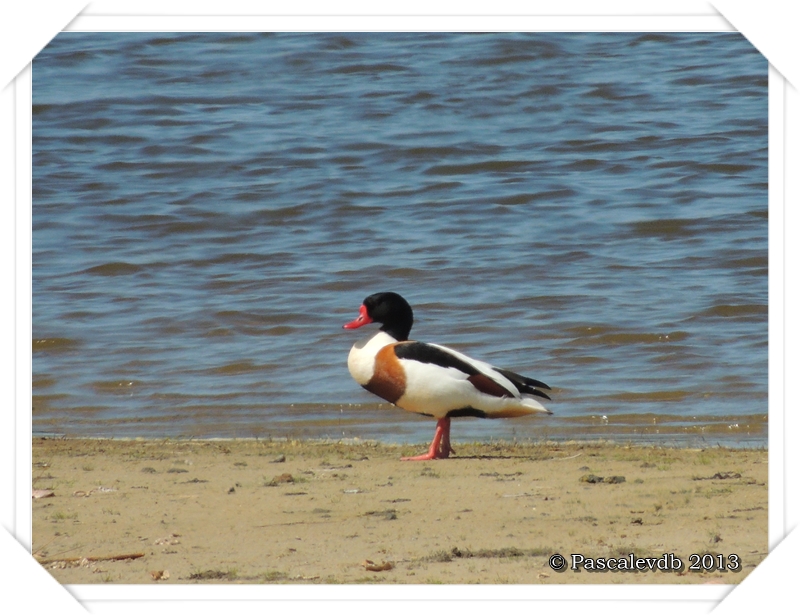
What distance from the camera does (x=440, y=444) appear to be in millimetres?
5812

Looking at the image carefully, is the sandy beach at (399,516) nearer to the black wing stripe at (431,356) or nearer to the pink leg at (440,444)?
the pink leg at (440,444)

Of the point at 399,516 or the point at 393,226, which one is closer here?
the point at 399,516

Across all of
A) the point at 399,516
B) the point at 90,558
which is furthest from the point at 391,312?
the point at 90,558

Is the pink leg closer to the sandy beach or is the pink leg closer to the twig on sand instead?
the sandy beach

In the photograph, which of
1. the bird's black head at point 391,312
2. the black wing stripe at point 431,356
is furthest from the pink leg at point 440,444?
the bird's black head at point 391,312

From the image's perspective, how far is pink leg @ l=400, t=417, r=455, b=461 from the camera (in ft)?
18.8

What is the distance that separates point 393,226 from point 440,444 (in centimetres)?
355

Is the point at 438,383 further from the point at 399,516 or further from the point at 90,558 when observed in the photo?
the point at 90,558

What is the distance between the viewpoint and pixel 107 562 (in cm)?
437

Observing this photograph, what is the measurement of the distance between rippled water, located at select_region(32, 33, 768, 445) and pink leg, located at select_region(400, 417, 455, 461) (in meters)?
0.71

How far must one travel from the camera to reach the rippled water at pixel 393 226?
703 cm

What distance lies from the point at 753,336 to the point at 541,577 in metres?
3.94
